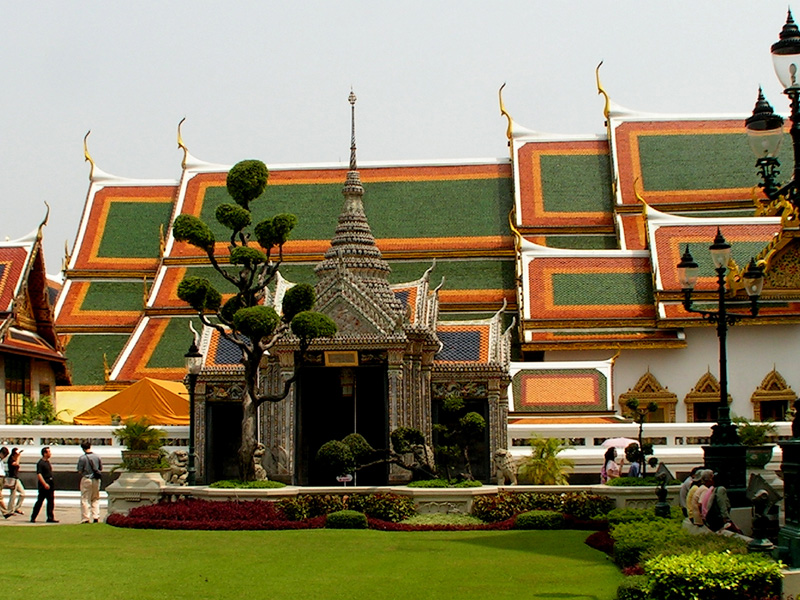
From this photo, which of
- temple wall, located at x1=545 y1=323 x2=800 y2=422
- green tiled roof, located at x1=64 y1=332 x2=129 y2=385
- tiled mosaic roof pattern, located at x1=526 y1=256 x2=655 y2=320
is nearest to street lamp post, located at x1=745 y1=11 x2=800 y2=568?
temple wall, located at x1=545 y1=323 x2=800 y2=422

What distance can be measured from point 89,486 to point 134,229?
23.4 metres

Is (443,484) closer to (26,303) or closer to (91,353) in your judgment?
(26,303)

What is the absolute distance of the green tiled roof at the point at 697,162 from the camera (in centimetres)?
3678

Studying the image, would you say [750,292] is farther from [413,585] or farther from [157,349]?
[157,349]

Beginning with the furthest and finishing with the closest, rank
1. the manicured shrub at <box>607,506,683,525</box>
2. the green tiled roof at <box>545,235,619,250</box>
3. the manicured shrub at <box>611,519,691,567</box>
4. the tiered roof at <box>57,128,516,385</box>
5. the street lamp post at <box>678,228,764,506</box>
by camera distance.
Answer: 1. the green tiled roof at <box>545,235,619,250</box>
2. the tiered roof at <box>57,128,516,385</box>
3. the manicured shrub at <box>607,506,683,525</box>
4. the street lamp post at <box>678,228,764,506</box>
5. the manicured shrub at <box>611,519,691,567</box>

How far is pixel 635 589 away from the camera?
930cm

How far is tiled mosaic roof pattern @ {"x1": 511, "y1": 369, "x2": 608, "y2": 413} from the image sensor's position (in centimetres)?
2527

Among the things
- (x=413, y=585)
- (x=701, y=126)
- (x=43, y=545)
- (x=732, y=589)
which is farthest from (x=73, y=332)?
(x=732, y=589)

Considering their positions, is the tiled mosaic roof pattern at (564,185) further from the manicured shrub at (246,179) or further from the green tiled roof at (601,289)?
the manicured shrub at (246,179)

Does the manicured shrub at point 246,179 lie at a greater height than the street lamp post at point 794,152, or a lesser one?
greater

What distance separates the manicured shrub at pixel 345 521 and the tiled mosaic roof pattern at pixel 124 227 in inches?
939

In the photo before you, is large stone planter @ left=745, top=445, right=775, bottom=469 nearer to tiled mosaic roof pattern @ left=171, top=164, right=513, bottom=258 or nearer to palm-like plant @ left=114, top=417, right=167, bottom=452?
palm-like plant @ left=114, top=417, right=167, bottom=452

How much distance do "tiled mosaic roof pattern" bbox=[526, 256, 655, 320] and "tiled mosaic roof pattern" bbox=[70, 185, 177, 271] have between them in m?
12.3

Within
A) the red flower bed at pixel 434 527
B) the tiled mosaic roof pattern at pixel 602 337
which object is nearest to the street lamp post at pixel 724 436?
the red flower bed at pixel 434 527
